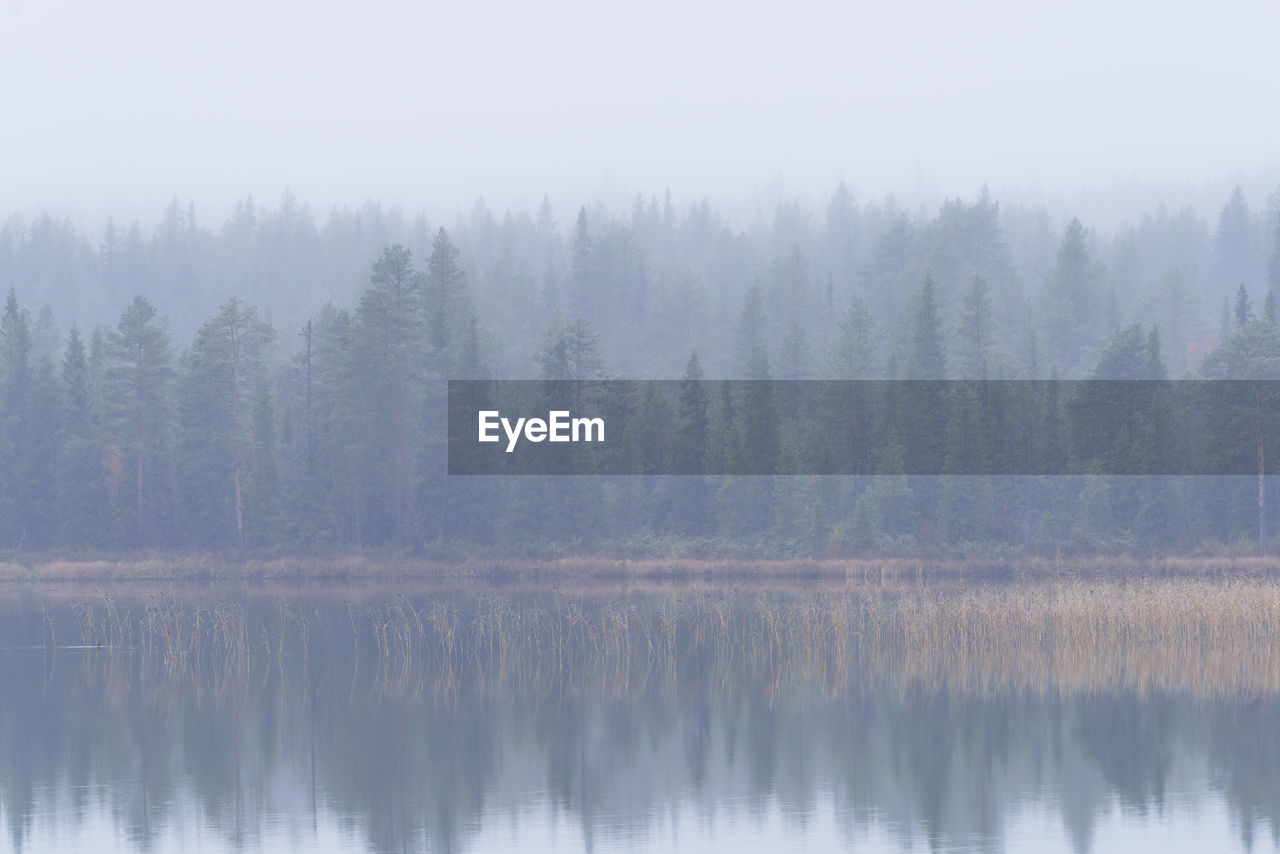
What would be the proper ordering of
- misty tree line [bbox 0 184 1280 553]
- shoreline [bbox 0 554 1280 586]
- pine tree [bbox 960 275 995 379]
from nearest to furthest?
shoreline [bbox 0 554 1280 586] < misty tree line [bbox 0 184 1280 553] < pine tree [bbox 960 275 995 379]

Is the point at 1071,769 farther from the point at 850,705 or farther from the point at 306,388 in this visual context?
the point at 306,388

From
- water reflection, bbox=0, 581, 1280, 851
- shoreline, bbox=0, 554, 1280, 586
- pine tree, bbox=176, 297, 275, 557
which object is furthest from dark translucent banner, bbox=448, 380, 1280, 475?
water reflection, bbox=0, 581, 1280, 851

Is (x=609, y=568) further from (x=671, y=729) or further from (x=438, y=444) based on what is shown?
(x=671, y=729)

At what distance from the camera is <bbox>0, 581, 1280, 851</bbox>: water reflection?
18.5 metres

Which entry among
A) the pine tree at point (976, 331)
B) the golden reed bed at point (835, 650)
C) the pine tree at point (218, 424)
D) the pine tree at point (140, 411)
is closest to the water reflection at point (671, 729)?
the golden reed bed at point (835, 650)

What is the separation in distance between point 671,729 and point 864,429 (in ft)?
169

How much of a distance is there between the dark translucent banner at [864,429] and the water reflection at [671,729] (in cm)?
3083

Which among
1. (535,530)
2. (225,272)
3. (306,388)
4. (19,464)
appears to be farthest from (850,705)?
(225,272)

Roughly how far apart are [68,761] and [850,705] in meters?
13.1

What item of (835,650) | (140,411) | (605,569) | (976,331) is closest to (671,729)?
(835,650)

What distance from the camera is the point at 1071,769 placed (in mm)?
21469

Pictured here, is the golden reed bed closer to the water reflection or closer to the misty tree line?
the water reflection

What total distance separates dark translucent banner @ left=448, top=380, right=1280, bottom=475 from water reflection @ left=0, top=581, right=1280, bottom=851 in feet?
101

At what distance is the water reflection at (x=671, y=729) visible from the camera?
18453 millimetres
